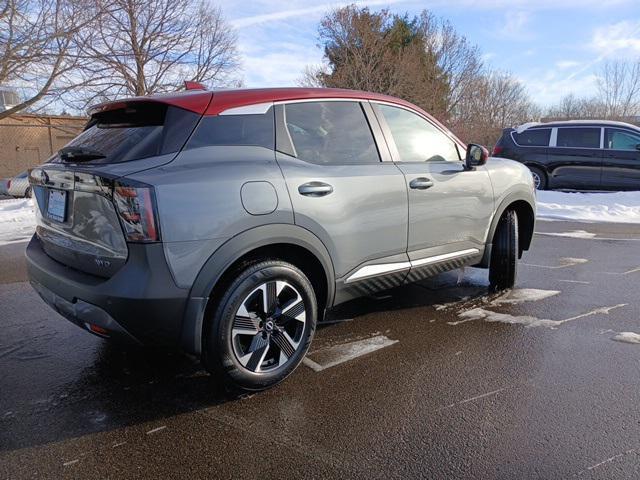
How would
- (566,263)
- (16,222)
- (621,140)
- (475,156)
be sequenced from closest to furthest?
(475,156), (566,263), (16,222), (621,140)

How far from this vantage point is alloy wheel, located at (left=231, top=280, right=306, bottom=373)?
289cm

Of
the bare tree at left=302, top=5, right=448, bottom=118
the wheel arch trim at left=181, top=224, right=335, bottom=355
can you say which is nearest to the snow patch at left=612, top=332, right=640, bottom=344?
the wheel arch trim at left=181, top=224, right=335, bottom=355

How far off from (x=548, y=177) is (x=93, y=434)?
12.9 metres

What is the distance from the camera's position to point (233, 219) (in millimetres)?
2738

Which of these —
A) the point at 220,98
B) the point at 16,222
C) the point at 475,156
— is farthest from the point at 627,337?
the point at 16,222

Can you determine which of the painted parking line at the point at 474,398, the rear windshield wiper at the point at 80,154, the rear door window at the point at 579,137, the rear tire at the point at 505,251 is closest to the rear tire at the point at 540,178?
the rear door window at the point at 579,137

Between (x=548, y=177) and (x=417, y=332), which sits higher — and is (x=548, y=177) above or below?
above

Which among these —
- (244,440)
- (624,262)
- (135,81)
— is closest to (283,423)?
(244,440)

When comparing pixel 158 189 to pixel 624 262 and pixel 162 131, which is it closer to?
pixel 162 131

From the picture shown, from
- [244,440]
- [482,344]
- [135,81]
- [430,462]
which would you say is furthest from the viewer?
[135,81]

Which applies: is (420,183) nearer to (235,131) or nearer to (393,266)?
(393,266)

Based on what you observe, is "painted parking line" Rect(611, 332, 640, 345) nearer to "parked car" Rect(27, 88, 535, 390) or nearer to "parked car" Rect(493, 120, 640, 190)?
"parked car" Rect(27, 88, 535, 390)

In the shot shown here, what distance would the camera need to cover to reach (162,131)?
9.30 ft

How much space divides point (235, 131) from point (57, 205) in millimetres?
1196
